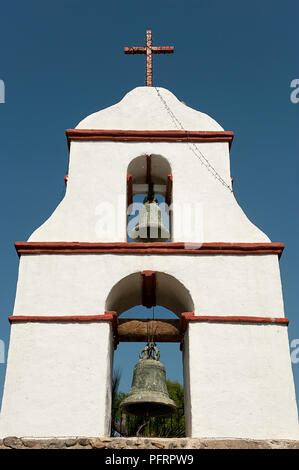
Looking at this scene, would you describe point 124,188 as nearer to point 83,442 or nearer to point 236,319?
point 236,319

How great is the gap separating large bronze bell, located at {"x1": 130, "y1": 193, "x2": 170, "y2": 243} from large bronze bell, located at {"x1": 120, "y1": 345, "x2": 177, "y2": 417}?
168cm

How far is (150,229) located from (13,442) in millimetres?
3227

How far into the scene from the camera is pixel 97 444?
529cm

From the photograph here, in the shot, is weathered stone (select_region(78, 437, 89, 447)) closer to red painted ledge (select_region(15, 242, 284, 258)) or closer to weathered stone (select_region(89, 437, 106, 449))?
weathered stone (select_region(89, 437, 106, 449))

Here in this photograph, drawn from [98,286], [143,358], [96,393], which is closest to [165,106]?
[98,286]

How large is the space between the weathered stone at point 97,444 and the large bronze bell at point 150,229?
9.35 ft

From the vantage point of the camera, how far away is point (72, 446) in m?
5.37

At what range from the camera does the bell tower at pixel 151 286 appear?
586 cm

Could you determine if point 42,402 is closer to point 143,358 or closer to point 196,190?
point 143,358

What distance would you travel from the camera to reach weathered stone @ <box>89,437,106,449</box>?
5.26 metres

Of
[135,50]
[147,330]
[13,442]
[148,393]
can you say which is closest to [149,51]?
[135,50]

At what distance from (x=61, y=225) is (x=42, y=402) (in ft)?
7.30

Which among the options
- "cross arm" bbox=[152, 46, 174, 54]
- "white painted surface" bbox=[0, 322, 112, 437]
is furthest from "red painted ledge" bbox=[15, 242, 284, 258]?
"cross arm" bbox=[152, 46, 174, 54]
